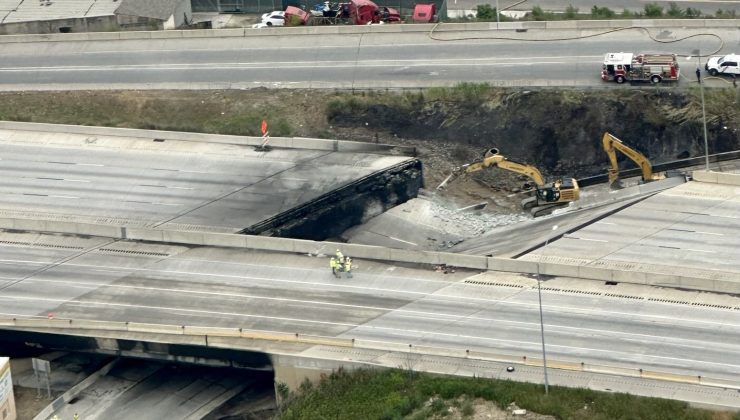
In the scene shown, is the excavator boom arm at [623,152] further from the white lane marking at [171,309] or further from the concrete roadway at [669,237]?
the white lane marking at [171,309]

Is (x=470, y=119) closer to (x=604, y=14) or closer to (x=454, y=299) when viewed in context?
(x=604, y=14)

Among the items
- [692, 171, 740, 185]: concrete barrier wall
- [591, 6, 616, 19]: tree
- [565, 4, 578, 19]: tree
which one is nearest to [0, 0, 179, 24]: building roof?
[565, 4, 578, 19]: tree

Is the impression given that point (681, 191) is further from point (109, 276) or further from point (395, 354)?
point (109, 276)

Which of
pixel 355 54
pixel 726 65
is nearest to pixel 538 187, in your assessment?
pixel 726 65

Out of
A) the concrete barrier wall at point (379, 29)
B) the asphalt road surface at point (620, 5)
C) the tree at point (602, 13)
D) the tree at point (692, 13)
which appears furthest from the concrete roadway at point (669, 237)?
the asphalt road surface at point (620, 5)

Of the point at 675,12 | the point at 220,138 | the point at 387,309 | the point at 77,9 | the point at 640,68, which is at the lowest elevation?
the point at 387,309

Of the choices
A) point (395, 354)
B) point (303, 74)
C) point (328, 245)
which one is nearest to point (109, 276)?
point (328, 245)
